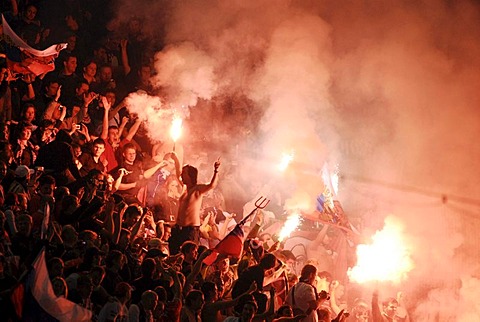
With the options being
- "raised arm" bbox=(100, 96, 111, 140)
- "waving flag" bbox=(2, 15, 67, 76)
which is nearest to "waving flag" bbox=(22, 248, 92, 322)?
"waving flag" bbox=(2, 15, 67, 76)

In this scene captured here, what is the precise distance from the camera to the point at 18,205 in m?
5.95

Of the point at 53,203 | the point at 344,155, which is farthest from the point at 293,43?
the point at 53,203

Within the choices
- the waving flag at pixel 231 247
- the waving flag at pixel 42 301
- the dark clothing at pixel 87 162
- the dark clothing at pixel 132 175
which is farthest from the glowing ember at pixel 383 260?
the waving flag at pixel 42 301

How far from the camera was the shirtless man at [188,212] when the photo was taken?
8594 mm

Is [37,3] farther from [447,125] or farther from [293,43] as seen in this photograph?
[447,125]

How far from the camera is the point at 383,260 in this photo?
1066 centimetres

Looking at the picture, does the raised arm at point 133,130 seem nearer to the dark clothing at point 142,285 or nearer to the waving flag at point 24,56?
the waving flag at point 24,56

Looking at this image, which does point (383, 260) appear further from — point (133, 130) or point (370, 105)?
point (370, 105)

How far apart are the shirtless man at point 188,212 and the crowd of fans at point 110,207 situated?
0.5 inches

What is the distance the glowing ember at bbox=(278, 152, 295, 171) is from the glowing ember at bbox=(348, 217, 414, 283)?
177 cm

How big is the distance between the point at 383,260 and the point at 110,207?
4.85m

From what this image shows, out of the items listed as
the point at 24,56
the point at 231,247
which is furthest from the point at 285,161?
the point at 24,56

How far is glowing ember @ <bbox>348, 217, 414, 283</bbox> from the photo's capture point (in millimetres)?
10391

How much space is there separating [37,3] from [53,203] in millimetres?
4115
